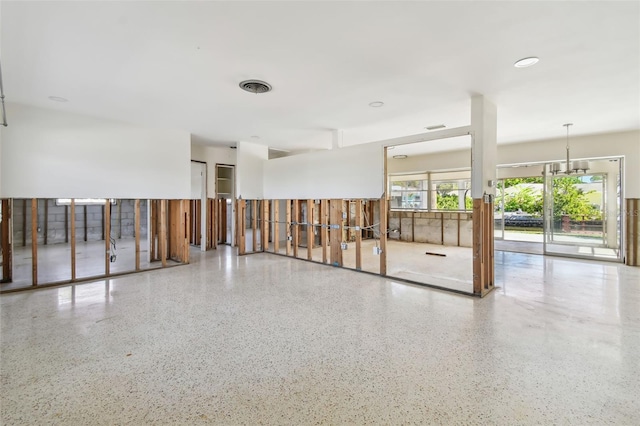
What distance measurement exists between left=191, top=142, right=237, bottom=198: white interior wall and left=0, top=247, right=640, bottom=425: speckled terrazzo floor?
381 cm

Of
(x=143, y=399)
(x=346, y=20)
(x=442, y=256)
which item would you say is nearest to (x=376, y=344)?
(x=143, y=399)

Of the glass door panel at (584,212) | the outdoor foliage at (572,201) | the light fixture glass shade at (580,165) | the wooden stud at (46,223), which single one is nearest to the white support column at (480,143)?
the light fixture glass shade at (580,165)

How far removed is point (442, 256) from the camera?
684 cm

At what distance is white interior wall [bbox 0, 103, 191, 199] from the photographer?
4168 mm

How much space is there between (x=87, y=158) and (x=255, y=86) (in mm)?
3371

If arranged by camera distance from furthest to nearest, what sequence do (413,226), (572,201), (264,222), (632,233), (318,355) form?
(413,226)
(264,222)
(572,201)
(632,233)
(318,355)

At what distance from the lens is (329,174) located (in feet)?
18.9

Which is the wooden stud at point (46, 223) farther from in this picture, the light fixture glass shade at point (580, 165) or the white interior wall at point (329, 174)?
the light fixture glass shade at point (580, 165)

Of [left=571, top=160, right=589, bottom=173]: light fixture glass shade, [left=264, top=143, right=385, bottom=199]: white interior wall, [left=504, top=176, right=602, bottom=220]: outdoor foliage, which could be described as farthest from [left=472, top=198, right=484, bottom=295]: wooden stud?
[left=504, top=176, right=602, bottom=220]: outdoor foliage

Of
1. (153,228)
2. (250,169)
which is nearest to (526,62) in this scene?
(250,169)

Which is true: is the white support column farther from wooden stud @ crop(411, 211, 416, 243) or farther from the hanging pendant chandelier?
wooden stud @ crop(411, 211, 416, 243)

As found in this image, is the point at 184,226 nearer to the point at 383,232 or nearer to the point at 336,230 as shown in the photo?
the point at 336,230

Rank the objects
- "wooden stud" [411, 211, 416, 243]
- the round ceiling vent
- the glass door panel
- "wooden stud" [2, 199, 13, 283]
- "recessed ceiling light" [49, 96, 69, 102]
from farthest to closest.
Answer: "wooden stud" [411, 211, 416, 243] → the glass door panel → "wooden stud" [2, 199, 13, 283] → "recessed ceiling light" [49, 96, 69, 102] → the round ceiling vent

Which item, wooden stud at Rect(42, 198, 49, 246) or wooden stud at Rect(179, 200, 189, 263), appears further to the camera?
wooden stud at Rect(42, 198, 49, 246)
